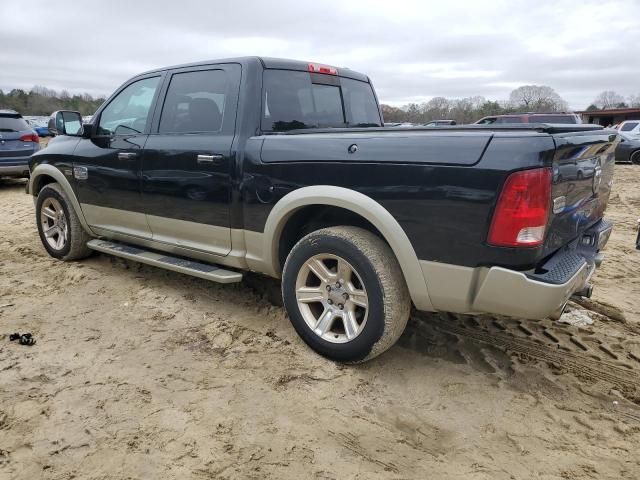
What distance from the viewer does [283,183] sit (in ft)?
10.2

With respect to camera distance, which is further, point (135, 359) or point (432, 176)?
point (135, 359)

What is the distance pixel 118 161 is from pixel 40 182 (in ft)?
5.34

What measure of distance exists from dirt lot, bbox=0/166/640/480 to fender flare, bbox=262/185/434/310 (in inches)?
25.2

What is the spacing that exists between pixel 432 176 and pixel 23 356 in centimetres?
276

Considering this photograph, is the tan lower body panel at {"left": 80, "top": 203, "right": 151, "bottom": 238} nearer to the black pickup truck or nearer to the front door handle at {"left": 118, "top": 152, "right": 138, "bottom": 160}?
the black pickup truck

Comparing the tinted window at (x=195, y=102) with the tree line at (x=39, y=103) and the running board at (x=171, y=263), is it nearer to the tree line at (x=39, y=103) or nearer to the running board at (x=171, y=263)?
the running board at (x=171, y=263)

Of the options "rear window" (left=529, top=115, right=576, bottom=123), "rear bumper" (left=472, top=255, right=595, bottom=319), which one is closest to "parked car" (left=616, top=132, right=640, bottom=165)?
"rear window" (left=529, top=115, right=576, bottom=123)

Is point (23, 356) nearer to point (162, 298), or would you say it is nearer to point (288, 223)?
point (162, 298)

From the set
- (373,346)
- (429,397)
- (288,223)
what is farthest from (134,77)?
(429,397)

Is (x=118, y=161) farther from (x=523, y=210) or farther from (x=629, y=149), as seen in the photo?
(x=629, y=149)

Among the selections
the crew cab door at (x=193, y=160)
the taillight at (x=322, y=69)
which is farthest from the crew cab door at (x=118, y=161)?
the taillight at (x=322, y=69)

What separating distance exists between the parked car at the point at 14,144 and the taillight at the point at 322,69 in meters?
8.35

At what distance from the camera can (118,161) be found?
4156 mm

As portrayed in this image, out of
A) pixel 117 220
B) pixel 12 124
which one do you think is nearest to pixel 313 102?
pixel 117 220
